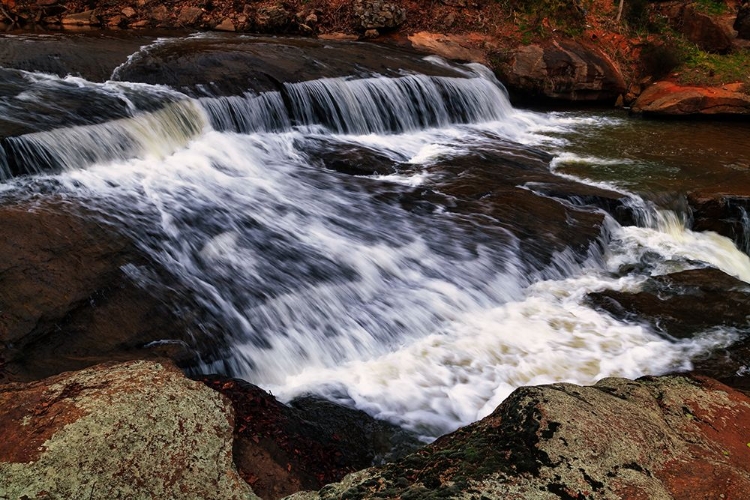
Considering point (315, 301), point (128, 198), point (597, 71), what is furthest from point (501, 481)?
point (597, 71)

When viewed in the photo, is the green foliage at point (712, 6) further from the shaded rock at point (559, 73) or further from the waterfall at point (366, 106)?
the waterfall at point (366, 106)

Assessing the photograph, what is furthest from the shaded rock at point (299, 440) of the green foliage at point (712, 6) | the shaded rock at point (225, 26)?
the green foliage at point (712, 6)

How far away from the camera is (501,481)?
2.41m

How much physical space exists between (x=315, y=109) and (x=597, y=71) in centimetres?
806

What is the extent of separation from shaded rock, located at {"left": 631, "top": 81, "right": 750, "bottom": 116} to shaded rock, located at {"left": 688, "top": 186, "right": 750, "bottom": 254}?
5.62 m

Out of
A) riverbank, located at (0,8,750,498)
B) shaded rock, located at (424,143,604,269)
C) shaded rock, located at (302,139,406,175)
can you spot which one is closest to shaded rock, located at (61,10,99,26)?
riverbank, located at (0,8,750,498)

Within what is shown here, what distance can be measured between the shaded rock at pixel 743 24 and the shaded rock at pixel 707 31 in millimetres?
322

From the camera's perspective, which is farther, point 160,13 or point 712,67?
point 160,13

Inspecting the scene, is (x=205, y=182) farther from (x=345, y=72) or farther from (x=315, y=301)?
(x=345, y=72)

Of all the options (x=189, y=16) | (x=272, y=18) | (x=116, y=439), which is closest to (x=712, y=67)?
(x=272, y=18)

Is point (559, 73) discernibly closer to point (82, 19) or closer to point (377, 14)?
point (377, 14)

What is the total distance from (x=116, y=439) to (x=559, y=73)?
14.1m

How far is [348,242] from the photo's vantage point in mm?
6875

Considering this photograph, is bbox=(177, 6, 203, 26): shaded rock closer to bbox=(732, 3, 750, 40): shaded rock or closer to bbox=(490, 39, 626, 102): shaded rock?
bbox=(490, 39, 626, 102): shaded rock
